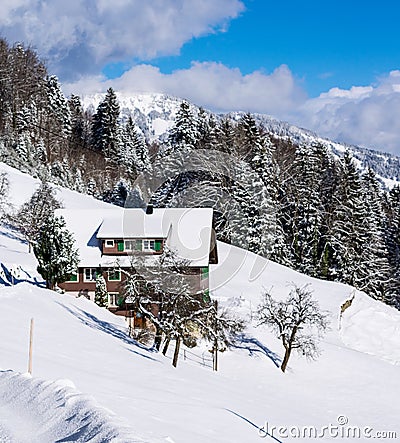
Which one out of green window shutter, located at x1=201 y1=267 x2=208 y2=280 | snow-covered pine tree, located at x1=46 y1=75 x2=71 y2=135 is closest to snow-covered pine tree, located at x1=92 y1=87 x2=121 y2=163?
snow-covered pine tree, located at x1=46 y1=75 x2=71 y2=135

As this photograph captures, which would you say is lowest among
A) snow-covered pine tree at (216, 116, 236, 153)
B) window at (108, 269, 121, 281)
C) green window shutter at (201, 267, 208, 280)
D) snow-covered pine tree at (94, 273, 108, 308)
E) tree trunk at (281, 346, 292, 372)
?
tree trunk at (281, 346, 292, 372)

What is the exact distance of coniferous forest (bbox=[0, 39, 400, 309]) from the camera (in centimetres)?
5275

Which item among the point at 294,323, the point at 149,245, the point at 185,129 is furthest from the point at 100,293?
the point at 185,129

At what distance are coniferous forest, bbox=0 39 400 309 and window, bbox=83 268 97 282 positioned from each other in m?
17.6

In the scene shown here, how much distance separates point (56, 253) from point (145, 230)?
5.75 metres

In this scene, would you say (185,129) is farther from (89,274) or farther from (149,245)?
(89,274)

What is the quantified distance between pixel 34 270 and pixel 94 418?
103 feet

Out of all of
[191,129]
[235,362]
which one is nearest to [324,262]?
[191,129]

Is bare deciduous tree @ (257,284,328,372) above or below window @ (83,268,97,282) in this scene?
below

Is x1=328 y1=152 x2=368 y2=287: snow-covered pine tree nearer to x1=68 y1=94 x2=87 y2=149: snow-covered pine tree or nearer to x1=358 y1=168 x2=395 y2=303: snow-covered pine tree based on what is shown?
x1=358 y1=168 x2=395 y2=303: snow-covered pine tree

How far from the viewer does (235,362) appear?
94.7 ft

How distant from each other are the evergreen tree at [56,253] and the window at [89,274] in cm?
205

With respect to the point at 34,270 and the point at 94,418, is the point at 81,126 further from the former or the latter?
the point at 94,418

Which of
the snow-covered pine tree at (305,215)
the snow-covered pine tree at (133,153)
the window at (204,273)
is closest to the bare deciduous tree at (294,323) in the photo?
the window at (204,273)
